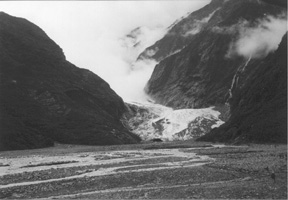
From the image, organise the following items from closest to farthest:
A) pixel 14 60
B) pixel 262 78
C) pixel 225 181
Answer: pixel 225 181, pixel 262 78, pixel 14 60

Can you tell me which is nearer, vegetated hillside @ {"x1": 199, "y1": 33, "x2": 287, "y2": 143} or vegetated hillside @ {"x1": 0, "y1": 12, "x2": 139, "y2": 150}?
vegetated hillside @ {"x1": 199, "y1": 33, "x2": 287, "y2": 143}

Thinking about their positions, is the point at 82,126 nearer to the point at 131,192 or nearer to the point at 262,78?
the point at 262,78

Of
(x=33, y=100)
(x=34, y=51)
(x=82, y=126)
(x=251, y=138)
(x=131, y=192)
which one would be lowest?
(x=131, y=192)

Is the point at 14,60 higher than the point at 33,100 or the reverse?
higher

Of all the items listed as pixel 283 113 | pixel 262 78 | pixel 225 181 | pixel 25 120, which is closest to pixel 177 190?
pixel 225 181

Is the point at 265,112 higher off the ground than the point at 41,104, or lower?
lower
